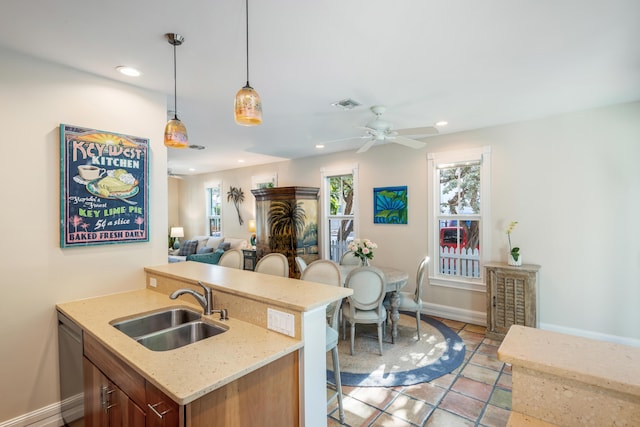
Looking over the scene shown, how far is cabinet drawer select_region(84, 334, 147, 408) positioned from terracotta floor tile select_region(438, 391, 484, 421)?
7.23 feet

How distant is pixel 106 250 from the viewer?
2.52 meters

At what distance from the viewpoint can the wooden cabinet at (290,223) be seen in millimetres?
5730

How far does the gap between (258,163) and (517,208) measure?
5154mm

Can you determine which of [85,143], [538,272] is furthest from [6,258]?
[538,272]

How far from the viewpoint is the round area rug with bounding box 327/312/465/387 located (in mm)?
2914

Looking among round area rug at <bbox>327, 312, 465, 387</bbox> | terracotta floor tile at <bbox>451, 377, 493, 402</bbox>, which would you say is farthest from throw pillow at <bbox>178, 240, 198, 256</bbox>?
terracotta floor tile at <bbox>451, 377, 493, 402</bbox>

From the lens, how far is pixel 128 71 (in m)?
2.44

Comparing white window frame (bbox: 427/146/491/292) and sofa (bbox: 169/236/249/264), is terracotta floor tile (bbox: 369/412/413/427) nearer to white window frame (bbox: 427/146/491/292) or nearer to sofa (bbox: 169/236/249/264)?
white window frame (bbox: 427/146/491/292)

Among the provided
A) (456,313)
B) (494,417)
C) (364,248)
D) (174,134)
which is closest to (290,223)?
(364,248)

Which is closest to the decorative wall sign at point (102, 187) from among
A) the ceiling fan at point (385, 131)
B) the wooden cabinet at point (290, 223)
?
the ceiling fan at point (385, 131)

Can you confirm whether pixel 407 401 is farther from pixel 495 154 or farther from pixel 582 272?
pixel 495 154

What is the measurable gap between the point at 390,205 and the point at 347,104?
226 centimetres

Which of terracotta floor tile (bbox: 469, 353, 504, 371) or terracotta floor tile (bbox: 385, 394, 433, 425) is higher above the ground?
terracotta floor tile (bbox: 469, 353, 504, 371)

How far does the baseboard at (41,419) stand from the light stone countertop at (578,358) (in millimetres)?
2988
